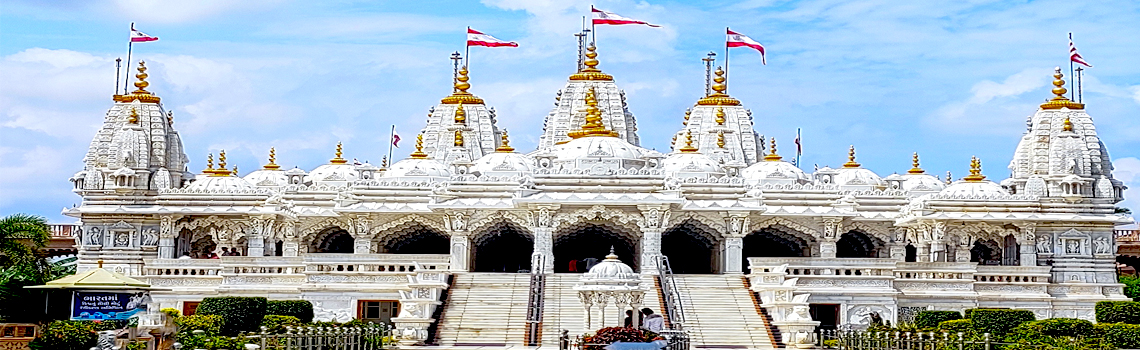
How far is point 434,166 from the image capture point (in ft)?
169

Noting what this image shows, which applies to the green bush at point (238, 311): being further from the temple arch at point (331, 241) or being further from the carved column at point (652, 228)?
the temple arch at point (331, 241)

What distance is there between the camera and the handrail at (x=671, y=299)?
35188 millimetres

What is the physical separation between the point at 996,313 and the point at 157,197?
28370 millimetres

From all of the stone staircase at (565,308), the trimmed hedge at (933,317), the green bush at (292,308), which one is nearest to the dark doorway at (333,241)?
the stone staircase at (565,308)

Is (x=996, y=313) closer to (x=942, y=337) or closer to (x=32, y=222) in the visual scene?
(x=942, y=337)

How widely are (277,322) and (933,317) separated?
15.3 metres

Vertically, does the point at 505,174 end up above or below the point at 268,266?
above

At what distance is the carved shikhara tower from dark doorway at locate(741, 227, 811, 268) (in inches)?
3.2

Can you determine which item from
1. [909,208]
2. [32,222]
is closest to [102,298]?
[32,222]

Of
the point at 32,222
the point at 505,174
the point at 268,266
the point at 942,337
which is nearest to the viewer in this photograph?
the point at 942,337

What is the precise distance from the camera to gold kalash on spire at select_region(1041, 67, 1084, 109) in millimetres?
52531

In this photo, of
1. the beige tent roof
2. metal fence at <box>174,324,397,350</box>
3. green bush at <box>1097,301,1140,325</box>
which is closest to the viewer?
metal fence at <box>174,324,397,350</box>

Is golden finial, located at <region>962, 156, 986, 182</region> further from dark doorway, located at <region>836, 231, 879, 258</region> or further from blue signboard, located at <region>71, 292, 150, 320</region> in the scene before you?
blue signboard, located at <region>71, 292, 150, 320</region>

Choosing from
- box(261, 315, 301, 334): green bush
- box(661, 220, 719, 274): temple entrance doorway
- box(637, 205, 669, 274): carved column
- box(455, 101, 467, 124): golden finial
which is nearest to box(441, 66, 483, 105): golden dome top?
box(455, 101, 467, 124): golden finial
